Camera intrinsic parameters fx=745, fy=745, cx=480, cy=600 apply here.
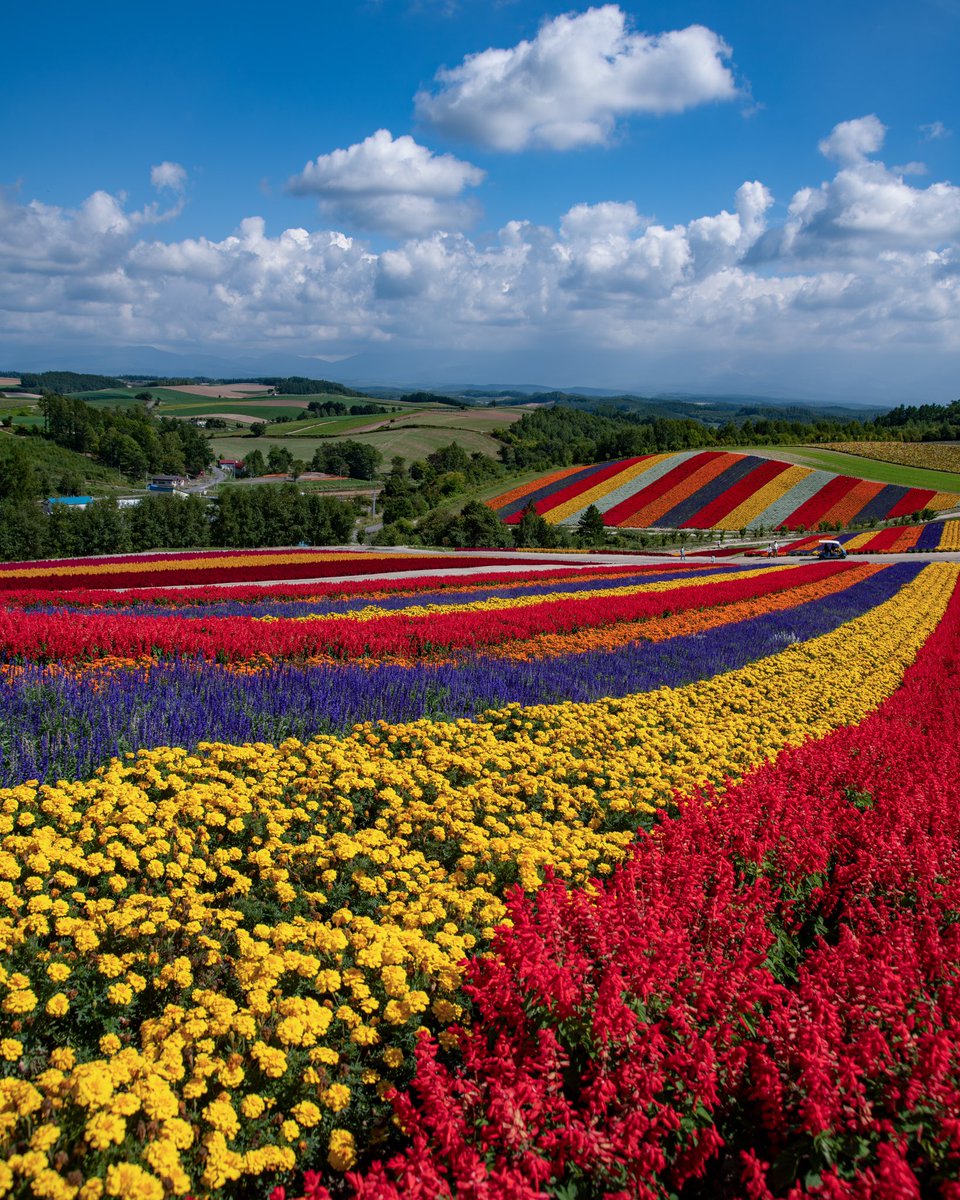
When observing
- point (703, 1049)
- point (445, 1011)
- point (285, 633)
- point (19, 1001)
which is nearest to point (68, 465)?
point (285, 633)

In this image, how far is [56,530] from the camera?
58281 millimetres

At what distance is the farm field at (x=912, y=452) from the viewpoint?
86.7 meters

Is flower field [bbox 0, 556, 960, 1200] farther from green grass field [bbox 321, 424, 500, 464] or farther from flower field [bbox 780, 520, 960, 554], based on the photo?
green grass field [bbox 321, 424, 500, 464]

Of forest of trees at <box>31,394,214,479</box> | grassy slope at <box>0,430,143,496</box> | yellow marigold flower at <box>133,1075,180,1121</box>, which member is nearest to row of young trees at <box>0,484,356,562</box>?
grassy slope at <box>0,430,143,496</box>

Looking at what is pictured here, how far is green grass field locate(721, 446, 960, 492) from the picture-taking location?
75.4 m

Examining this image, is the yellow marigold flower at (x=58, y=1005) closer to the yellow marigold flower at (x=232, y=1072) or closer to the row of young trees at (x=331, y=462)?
the yellow marigold flower at (x=232, y=1072)

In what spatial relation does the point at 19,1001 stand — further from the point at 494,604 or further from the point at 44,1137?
the point at 494,604

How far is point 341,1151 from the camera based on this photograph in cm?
284

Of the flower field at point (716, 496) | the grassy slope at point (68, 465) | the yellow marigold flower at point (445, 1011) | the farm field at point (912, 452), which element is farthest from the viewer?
the grassy slope at point (68, 465)

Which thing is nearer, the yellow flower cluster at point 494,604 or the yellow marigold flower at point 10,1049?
the yellow marigold flower at point 10,1049

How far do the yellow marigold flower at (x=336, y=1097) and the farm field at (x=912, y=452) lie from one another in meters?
97.3

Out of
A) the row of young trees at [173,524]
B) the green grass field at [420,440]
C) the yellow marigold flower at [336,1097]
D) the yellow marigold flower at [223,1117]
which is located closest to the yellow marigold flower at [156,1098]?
the yellow marigold flower at [223,1117]

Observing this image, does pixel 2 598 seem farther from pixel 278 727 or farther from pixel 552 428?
pixel 552 428

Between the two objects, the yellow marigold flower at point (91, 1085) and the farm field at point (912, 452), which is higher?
the farm field at point (912, 452)
